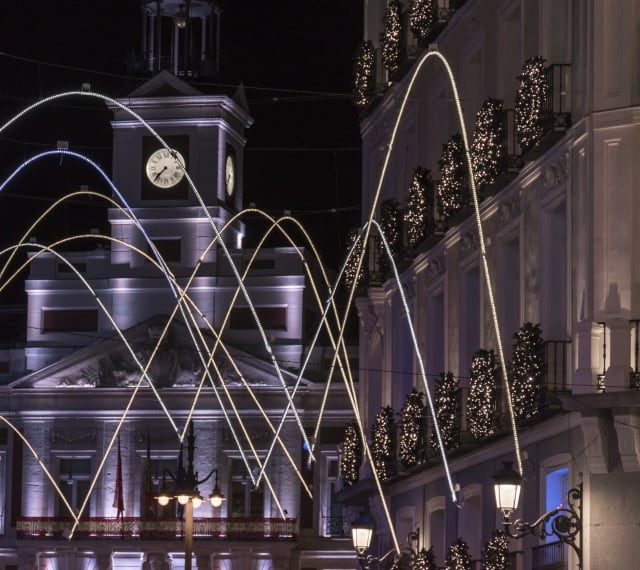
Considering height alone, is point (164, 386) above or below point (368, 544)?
above

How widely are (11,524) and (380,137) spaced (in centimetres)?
3481

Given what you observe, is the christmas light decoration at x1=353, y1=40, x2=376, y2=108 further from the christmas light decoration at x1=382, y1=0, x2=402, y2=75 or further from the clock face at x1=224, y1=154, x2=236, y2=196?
the clock face at x1=224, y1=154, x2=236, y2=196

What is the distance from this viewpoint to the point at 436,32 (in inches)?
1190

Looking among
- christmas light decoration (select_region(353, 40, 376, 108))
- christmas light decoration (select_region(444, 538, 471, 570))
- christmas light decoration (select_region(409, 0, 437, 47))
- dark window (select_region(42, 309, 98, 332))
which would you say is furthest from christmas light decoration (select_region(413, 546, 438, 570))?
dark window (select_region(42, 309, 98, 332))

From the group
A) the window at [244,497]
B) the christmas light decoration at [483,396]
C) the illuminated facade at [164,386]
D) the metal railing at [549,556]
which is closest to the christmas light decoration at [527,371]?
the metal railing at [549,556]

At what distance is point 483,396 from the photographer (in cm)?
2519

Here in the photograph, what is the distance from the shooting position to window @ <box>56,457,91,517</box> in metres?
66.2

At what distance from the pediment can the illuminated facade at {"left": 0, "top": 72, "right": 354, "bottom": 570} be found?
0.05 meters

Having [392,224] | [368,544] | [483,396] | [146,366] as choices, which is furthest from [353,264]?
[146,366]

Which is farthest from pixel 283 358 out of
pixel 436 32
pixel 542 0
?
pixel 542 0

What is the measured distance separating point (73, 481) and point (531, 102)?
45.5m

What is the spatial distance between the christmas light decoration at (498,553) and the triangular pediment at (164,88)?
40.7 metres

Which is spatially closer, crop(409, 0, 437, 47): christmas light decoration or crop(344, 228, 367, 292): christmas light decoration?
crop(409, 0, 437, 47): christmas light decoration

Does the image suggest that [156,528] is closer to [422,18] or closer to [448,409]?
[422,18]
